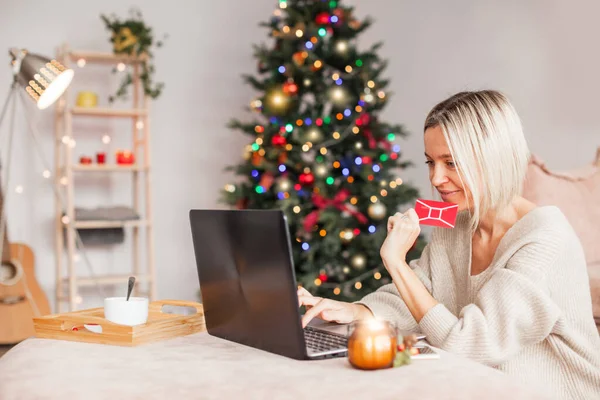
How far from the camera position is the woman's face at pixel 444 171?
152cm

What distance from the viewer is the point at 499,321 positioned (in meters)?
1.31

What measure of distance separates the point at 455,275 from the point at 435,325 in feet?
1.22

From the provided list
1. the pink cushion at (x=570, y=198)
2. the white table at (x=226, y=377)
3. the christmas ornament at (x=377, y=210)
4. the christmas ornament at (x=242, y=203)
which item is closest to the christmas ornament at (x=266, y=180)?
the christmas ornament at (x=242, y=203)

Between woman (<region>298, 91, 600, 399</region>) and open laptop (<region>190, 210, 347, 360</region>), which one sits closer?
open laptop (<region>190, 210, 347, 360</region>)

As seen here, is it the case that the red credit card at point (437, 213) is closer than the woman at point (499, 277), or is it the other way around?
the woman at point (499, 277)

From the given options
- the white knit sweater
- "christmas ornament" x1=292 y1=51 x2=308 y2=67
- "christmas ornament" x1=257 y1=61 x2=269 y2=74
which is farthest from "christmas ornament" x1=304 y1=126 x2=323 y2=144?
the white knit sweater

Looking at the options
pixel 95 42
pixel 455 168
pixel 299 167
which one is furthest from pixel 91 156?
pixel 455 168

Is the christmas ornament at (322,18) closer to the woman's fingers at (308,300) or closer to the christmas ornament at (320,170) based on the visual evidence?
the christmas ornament at (320,170)

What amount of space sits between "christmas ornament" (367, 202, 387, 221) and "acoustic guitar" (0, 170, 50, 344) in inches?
75.4

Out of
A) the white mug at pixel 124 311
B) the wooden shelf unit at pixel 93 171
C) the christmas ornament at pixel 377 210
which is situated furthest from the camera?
the wooden shelf unit at pixel 93 171

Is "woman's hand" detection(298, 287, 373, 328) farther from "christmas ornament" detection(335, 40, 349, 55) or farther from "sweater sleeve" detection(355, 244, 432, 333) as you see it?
"christmas ornament" detection(335, 40, 349, 55)

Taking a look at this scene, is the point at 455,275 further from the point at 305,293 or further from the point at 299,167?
the point at 299,167

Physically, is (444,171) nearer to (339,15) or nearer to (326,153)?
Answer: (326,153)

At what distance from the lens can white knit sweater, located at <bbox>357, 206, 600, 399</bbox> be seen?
4.28 ft
